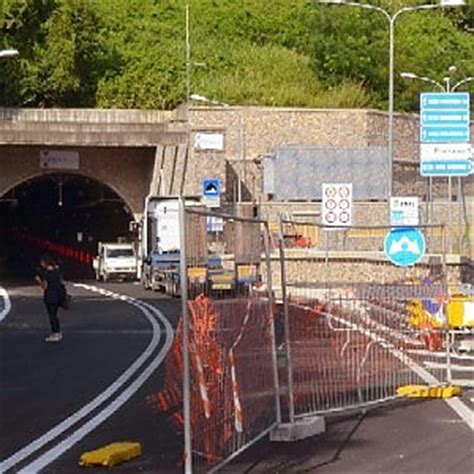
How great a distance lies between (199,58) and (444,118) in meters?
46.7

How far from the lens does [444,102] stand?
28016 millimetres

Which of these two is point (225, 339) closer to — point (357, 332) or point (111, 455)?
point (111, 455)

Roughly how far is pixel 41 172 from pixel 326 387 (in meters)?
51.4

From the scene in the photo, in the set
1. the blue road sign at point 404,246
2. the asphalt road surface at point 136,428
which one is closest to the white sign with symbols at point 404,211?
the asphalt road surface at point 136,428

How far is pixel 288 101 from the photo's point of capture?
220 ft

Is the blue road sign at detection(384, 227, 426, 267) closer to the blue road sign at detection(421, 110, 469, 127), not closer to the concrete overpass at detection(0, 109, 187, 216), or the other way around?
the blue road sign at detection(421, 110, 469, 127)

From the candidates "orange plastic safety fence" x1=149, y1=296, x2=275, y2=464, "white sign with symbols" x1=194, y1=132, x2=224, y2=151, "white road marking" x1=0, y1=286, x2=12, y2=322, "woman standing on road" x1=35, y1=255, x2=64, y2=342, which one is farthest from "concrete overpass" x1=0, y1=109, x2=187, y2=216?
"orange plastic safety fence" x1=149, y1=296, x2=275, y2=464

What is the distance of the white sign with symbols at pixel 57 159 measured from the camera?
64375 millimetres

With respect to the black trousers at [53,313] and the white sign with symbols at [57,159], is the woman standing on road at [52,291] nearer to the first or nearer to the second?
the black trousers at [53,313]

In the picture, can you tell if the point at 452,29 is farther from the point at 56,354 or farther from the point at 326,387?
the point at 326,387

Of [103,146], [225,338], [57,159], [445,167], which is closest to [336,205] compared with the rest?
[445,167]

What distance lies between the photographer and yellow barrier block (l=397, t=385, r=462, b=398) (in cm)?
1617

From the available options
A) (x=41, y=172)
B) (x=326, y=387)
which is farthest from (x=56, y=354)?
(x=41, y=172)

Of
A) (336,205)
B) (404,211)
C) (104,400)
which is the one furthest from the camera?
(336,205)
